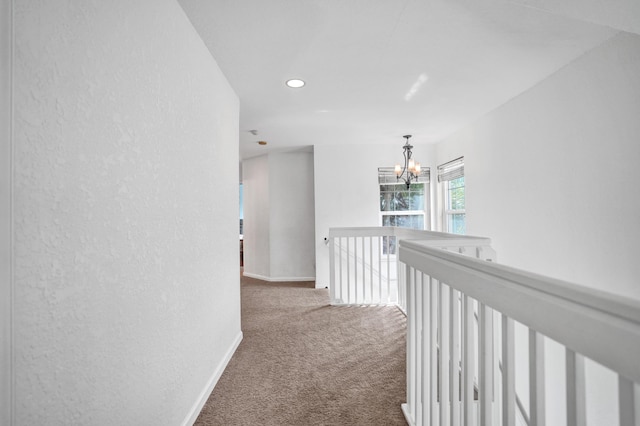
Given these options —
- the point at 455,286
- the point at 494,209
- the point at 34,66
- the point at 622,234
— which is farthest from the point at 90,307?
the point at 494,209

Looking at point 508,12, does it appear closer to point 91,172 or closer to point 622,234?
point 622,234

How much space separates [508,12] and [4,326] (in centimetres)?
243

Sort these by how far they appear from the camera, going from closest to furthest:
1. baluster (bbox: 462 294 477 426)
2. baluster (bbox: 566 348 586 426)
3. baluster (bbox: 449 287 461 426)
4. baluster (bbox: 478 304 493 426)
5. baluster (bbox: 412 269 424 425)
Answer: baluster (bbox: 566 348 586 426)
baluster (bbox: 478 304 493 426)
baluster (bbox: 462 294 477 426)
baluster (bbox: 449 287 461 426)
baluster (bbox: 412 269 424 425)

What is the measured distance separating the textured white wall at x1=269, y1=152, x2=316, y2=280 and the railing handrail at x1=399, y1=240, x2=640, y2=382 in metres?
4.94

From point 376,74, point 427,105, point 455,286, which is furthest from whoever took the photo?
point 427,105

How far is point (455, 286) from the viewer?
3.69ft

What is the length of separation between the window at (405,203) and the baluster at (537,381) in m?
4.66

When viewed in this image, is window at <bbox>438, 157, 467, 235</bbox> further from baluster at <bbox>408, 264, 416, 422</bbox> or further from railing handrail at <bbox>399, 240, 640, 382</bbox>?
railing handrail at <bbox>399, 240, 640, 382</bbox>

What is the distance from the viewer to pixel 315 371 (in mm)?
2354

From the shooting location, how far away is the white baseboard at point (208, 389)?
1.76 meters

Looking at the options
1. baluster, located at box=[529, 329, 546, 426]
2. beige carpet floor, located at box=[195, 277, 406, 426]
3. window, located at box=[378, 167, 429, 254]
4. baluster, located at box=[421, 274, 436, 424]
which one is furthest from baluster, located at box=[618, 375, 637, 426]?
window, located at box=[378, 167, 429, 254]

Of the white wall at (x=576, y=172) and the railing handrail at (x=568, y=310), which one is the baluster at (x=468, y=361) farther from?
the white wall at (x=576, y=172)

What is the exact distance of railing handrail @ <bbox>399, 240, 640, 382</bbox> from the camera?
508mm

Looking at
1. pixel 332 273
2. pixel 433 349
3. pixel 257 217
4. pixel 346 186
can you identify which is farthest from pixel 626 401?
pixel 257 217
